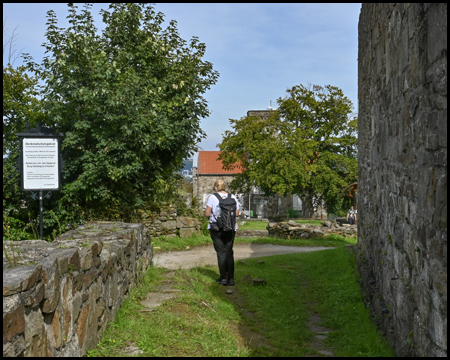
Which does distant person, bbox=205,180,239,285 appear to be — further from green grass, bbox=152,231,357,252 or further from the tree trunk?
the tree trunk

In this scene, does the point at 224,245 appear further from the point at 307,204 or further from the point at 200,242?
the point at 307,204

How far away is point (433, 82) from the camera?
273cm

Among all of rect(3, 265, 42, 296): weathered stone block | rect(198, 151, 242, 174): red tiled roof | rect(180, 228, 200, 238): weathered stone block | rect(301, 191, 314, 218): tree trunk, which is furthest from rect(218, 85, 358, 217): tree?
rect(3, 265, 42, 296): weathered stone block

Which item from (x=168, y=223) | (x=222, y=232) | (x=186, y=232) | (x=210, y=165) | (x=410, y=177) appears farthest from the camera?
(x=210, y=165)

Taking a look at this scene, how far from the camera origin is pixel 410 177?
3.48 meters

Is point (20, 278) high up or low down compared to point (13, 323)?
up

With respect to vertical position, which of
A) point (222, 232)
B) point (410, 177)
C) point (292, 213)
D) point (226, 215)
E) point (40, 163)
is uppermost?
point (40, 163)

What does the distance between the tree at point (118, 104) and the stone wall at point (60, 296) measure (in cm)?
516

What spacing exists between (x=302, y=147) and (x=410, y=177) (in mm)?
28573

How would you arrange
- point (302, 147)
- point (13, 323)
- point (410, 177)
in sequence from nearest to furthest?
point (13, 323) → point (410, 177) → point (302, 147)

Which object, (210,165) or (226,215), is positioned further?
(210,165)

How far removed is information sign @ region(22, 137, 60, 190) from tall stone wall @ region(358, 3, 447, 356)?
5.27m

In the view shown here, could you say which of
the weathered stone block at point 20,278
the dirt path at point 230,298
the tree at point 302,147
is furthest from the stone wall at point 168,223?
the tree at point 302,147

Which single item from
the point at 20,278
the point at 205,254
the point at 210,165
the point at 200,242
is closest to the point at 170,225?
the point at 200,242
